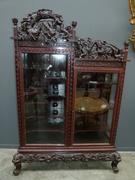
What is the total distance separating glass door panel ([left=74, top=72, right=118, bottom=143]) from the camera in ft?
7.00

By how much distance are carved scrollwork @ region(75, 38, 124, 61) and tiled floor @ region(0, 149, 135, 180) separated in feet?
4.20

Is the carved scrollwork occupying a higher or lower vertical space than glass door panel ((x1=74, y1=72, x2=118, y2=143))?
higher

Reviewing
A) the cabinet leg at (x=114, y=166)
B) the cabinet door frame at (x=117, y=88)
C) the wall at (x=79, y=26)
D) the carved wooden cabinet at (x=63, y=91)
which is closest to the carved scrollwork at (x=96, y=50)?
the carved wooden cabinet at (x=63, y=91)

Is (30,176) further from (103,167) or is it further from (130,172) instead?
(130,172)

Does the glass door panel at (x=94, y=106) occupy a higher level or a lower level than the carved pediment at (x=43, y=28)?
lower

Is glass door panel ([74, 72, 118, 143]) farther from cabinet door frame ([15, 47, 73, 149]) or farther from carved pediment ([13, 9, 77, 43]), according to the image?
carved pediment ([13, 9, 77, 43])

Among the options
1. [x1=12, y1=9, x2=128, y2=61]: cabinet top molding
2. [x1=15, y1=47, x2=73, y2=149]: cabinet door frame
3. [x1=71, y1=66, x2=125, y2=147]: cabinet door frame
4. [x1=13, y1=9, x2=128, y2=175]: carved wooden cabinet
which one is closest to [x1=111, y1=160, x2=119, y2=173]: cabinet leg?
[x1=13, y1=9, x2=128, y2=175]: carved wooden cabinet

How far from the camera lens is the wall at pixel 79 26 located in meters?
2.30

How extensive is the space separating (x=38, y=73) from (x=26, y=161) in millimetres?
953

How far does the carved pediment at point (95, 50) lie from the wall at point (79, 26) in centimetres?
44

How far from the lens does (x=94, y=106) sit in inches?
90.4

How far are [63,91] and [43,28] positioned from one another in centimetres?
66

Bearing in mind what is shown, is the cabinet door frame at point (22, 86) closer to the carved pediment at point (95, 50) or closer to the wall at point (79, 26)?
the carved pediment at point (95, 50)

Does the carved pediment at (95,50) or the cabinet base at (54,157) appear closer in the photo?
the carved pediment at (95,50)
